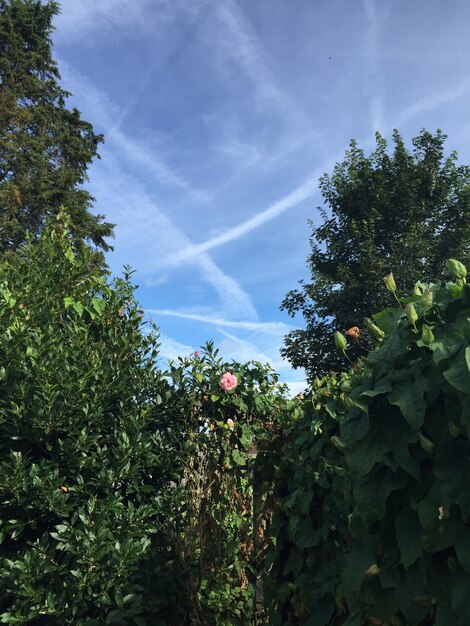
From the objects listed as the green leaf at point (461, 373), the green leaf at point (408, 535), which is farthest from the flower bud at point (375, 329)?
the green leaf at point (408, 535)

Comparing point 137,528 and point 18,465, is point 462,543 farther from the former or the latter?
point 18,465

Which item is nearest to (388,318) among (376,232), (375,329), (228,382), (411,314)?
(375,329)

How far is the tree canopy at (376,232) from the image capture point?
17.4 m

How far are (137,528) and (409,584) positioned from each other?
2423 millimetres

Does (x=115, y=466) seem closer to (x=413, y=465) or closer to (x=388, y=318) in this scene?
(x=388, y=318)

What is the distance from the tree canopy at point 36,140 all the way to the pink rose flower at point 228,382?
16.5 m

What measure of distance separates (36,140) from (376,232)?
14398 millimetres

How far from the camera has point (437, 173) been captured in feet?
62.2

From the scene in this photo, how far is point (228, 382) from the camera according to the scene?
13.6 feet

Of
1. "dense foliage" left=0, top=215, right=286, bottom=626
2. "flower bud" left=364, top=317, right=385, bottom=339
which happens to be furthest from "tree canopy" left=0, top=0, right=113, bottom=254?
"flower bud" left=364, top=317, right=385, bottom=339

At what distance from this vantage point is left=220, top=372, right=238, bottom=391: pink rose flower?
4129 mm

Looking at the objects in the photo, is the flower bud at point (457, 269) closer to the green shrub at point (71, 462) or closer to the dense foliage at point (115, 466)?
the dense foliage at point (115, 466)

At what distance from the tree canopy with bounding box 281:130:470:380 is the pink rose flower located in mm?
13262

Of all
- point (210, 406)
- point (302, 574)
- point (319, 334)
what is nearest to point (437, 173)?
point (319, 334)
